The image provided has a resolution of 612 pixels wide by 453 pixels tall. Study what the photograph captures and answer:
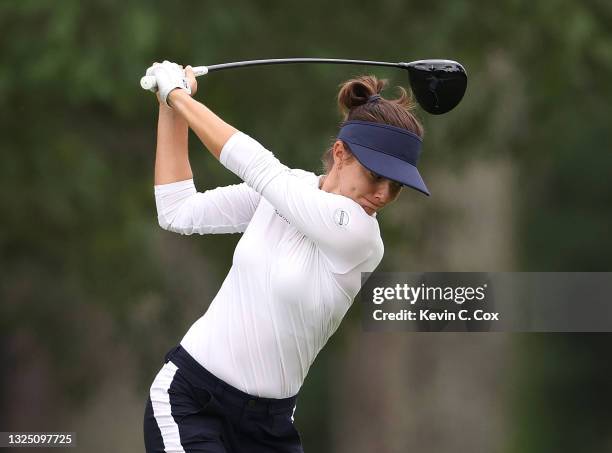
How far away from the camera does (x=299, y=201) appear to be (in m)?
4.22

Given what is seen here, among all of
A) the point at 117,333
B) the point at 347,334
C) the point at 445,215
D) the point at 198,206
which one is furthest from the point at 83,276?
the point at 198,206

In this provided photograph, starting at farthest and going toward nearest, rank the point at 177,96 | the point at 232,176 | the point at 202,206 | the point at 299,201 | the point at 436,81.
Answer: the point at 232,176
the point at 436,81
the point at 202,206
the point at 177,96
the point at 299,201

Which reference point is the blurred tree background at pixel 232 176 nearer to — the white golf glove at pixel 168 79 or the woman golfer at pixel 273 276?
the white golf glove at pixel 168 79

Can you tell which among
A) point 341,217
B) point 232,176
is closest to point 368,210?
point 341,217

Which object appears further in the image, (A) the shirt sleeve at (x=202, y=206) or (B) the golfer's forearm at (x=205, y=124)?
(A) the shirt sleeve at (x=202, y=206)

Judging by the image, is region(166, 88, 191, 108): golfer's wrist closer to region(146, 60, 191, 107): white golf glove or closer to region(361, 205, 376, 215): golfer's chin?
region(146, 60, 191, 107): white golf glove

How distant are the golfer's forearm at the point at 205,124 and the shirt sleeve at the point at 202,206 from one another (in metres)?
0.39

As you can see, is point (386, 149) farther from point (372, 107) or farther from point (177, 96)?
point (177, 96)

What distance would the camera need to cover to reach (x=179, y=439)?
4.30 metres

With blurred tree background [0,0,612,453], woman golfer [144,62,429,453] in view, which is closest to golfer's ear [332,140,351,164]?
woman golfer [144,62,429,453]

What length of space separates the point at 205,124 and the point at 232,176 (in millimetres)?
6431

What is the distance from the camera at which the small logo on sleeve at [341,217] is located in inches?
167

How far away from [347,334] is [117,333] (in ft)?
6.61

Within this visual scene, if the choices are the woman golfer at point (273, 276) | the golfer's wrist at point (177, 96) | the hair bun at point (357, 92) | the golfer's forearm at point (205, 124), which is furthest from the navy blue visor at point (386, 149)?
the golfer's wrist at point (177, 96)
